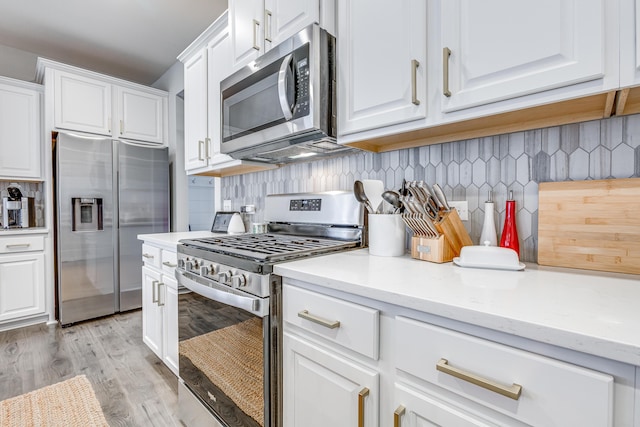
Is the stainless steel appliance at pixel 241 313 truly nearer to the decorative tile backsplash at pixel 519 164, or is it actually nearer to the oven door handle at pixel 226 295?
the oven door handle at pixel 226 295

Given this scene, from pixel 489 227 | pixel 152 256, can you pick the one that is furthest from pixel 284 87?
pixel 152 256

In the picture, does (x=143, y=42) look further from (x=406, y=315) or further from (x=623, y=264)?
(x=623, y=264)

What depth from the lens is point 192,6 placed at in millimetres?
2658

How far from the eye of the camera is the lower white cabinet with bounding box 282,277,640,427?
1.72 ft

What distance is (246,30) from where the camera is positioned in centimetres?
174

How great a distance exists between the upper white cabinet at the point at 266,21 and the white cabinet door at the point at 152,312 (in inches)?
58.1

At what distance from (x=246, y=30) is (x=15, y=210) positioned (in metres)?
3.06

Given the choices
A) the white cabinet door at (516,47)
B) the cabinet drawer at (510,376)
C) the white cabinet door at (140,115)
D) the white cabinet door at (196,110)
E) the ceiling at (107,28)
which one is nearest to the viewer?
the cabinet drawer at (510,376)

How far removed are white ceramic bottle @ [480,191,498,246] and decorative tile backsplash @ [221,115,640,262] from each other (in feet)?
0.18

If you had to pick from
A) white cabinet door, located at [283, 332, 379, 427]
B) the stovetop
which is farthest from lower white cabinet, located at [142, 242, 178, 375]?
white cabinet door, located at [283, 332, 379, 427]

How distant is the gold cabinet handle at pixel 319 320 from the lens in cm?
89

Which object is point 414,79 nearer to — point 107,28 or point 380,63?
point 380,63

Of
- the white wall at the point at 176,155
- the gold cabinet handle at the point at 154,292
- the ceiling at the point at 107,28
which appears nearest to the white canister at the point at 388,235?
the gold cabinet handle at the point at 154,292

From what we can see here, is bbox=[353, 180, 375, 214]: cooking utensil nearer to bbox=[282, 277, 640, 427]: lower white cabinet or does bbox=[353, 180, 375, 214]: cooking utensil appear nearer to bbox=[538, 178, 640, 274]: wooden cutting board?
bbox=[282, 277, 640, 427]: lower white cabinet
